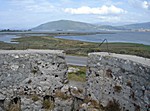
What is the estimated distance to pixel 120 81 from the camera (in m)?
9.92

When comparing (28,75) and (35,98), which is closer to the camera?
(35,98)

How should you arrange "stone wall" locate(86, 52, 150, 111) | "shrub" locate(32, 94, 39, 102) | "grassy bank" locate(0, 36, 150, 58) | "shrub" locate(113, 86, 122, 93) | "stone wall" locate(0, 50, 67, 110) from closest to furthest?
"stone wall" locate(86, 52, 150, 111)
"shrub" locate(113, 86, 122, 93)
"shrub" locate(32, 94, 39, 102)
"stone wall" locate(0, 50, 67, 110)
"grassy bank" locate(0, 36, 150, 58)

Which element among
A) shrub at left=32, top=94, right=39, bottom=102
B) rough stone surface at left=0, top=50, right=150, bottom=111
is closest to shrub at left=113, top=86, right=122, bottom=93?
rough stone surface at left=0, top=50, right=150, bottom=111

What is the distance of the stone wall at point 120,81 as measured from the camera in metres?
8.54

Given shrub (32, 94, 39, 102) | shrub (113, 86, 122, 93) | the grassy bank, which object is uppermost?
shrub (113, 86, 122, 93)

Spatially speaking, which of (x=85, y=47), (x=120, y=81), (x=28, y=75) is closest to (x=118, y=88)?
(x=120, y=81)

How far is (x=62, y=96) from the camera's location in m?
11.1

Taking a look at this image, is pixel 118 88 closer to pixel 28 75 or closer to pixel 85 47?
pixel 28 75

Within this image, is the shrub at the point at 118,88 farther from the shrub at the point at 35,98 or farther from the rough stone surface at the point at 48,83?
the shrub at the point at 35,98

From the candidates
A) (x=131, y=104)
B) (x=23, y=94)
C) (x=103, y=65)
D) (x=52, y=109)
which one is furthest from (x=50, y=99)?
(x=131, y=104)

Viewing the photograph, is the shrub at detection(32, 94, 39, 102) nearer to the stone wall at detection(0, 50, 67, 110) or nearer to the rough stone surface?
the rough stone surface

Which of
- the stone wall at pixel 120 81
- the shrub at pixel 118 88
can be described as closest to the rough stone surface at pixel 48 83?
the stone wall at pixel 120 81

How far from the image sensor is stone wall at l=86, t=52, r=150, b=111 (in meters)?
8.54

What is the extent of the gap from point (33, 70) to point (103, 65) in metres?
3.02
